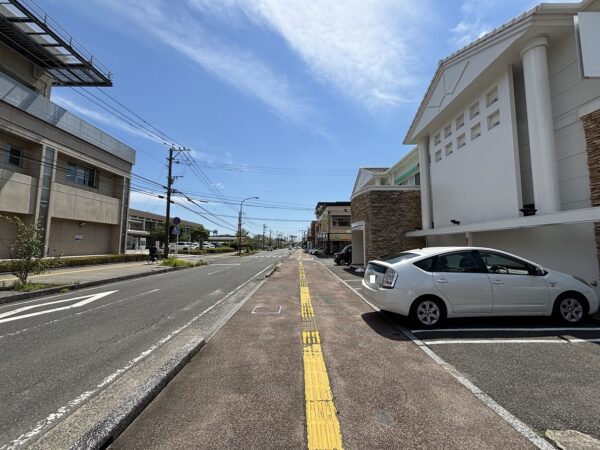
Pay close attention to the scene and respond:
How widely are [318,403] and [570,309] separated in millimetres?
5897

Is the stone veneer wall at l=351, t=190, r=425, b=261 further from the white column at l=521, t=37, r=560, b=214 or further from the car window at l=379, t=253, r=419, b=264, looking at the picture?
the car window at l=379, t=253, r=419, b=264

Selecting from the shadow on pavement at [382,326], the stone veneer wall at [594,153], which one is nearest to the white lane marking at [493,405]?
the shadow on pavement at [382,326]

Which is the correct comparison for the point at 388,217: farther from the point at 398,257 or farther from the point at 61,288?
the point at 61,288

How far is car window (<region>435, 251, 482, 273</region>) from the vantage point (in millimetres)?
6160

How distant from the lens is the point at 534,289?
6.07 m

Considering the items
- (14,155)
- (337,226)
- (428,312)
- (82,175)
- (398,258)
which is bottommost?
(428,312)

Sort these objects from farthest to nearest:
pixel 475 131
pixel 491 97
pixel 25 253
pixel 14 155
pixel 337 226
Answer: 1. pixel 337 226
2. pixel 14 155
3. pixel 475 131
4. pixel 491 97
5. pixel 25 253

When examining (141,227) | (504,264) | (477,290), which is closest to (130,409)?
(477,290)

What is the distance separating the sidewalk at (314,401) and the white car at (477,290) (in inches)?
33.1

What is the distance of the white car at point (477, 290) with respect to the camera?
598cm

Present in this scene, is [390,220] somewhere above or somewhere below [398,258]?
above

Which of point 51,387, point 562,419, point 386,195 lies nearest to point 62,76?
point 386,195

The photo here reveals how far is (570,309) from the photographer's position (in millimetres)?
6156

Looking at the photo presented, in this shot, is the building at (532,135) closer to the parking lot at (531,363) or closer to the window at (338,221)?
the parking lot at (531,363)
